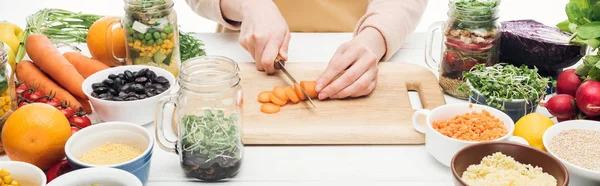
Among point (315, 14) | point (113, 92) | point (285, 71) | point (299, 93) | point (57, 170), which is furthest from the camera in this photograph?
point (315, 14)

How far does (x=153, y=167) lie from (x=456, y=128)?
62 cm

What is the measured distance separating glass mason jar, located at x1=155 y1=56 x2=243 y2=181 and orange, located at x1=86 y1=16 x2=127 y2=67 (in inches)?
18.4

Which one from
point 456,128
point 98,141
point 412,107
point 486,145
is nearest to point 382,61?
point 412,107

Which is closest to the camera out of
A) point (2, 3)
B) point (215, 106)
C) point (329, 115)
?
point (215, 106)

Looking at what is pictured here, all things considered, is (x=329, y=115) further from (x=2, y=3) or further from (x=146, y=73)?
(x=2, y=3)

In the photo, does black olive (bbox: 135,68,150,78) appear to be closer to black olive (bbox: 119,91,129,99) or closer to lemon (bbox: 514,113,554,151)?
black olive (bbox: 119,91,129,99)

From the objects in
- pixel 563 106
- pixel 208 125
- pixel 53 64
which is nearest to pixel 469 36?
pixel 563 106

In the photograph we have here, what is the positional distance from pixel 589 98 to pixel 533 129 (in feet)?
0.45

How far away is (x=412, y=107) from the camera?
1.69 metres

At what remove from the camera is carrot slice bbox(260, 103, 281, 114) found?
1580 mm

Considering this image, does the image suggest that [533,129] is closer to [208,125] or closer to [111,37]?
[208,125]

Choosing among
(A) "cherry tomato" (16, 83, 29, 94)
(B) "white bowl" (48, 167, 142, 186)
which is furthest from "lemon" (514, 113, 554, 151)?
(A) "cherry tomato" (16, 83, 29, 94)

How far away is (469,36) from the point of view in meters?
1.60

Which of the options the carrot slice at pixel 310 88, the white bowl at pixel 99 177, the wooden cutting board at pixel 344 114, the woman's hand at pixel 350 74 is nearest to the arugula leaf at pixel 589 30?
the wooden cutting board at pixel 344 114
